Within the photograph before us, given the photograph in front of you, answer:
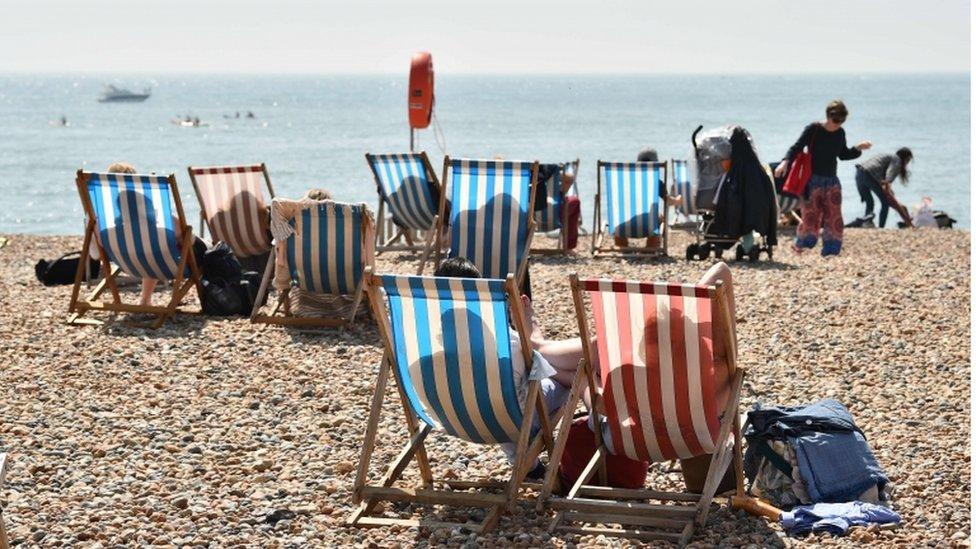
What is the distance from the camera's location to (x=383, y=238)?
38.6 ft

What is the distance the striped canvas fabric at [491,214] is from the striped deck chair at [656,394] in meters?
3.51

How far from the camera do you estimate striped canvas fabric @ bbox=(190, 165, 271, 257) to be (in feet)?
27.7

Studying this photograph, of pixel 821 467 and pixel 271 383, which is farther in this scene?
pixel 271 383

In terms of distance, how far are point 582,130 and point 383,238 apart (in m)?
54.1

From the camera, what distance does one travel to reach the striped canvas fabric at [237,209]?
27.7 ft

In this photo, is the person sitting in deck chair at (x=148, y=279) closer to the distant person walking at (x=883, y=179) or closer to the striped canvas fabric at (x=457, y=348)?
the striped canvas fabric at (x=457, y=348)

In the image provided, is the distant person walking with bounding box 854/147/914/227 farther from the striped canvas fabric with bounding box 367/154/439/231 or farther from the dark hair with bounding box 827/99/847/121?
the striped canvas fabric with bounding box 367/154/439/231

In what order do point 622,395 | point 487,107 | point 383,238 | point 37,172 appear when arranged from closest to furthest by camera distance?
point 622,395 → point 383,238 → point 37,172 → point 487,107

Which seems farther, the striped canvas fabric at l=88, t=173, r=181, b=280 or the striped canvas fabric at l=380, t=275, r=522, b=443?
the striped canvas fabric at l=88, t=173, r=181, b=280

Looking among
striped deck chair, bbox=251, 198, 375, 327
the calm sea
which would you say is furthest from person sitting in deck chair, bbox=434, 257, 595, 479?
the calm sea

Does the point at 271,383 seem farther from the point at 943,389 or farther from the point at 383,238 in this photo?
the point at 383,238

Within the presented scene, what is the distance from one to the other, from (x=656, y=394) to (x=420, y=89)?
33.5ft

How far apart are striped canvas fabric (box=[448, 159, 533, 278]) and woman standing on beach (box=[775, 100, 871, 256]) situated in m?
3.23

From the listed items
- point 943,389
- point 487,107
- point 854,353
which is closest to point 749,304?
point 854,353
